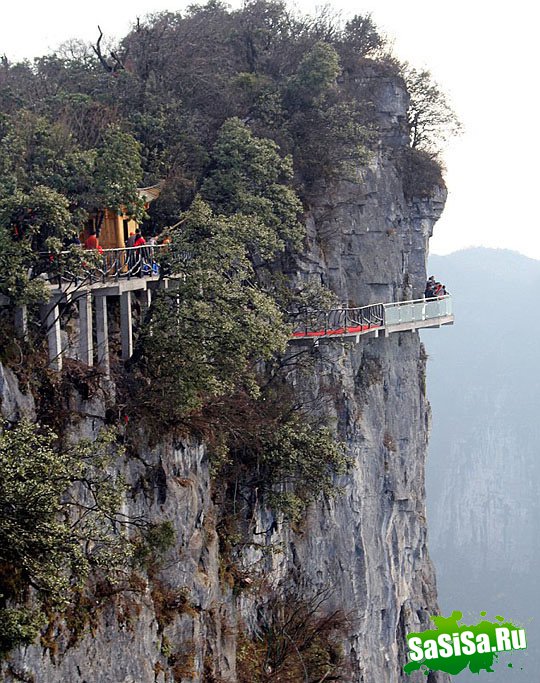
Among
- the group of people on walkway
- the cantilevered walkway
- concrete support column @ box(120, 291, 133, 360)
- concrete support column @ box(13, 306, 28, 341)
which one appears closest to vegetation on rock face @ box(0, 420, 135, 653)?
concrete support column @ box(13, 306, 28, 341)

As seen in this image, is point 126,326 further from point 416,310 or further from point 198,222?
point 416,310

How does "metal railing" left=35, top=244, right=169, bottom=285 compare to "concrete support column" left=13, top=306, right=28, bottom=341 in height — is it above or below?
above

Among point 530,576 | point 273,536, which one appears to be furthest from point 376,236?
point 530,576

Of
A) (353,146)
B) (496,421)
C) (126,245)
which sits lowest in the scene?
(126,245)

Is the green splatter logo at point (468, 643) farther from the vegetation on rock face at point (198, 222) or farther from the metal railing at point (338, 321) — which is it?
the metal railing at point (338, 321)

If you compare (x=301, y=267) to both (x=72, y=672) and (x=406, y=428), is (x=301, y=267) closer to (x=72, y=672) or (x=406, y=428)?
(x=406, y=428)

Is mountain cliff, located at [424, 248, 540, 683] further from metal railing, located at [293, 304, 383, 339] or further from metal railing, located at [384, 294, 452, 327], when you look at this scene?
metal railing, located at [293, 304, 383, 339]
